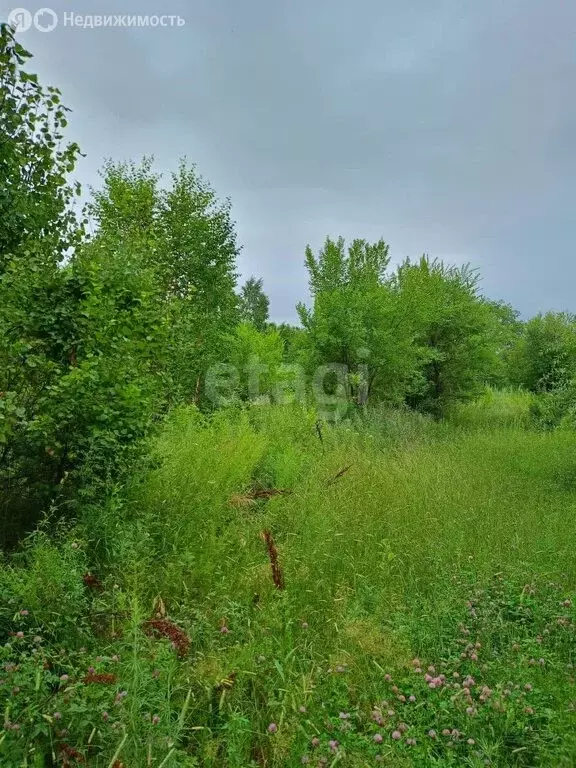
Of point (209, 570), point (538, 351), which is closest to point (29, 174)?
point (209, 570)

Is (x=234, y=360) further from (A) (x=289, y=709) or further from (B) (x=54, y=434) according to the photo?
(A) (x=289, y=709)

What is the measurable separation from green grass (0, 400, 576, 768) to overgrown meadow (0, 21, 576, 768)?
2cm

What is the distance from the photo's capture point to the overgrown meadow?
6.76 ft

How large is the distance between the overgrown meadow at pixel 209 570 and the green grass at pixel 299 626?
0.02 m

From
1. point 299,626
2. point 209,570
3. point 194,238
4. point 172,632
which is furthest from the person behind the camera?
point 194,238

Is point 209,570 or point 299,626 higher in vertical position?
point 209,570

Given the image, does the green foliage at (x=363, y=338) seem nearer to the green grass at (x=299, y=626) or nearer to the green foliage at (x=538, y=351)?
the green foliage at (x=538, y=351)

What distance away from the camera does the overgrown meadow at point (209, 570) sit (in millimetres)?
2061

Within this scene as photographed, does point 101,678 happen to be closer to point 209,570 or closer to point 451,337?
point 209,570

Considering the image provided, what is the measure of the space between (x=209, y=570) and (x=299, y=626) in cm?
73

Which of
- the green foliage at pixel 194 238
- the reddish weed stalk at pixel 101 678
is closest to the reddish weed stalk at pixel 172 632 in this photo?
the reddish weed stalk at pixel 101 678

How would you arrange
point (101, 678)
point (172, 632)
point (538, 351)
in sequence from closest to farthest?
1. point (101, 678)
2. point (172, 632)
3. point (538, 351)

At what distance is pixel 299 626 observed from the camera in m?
2.93

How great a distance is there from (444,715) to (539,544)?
2067 millimetres
